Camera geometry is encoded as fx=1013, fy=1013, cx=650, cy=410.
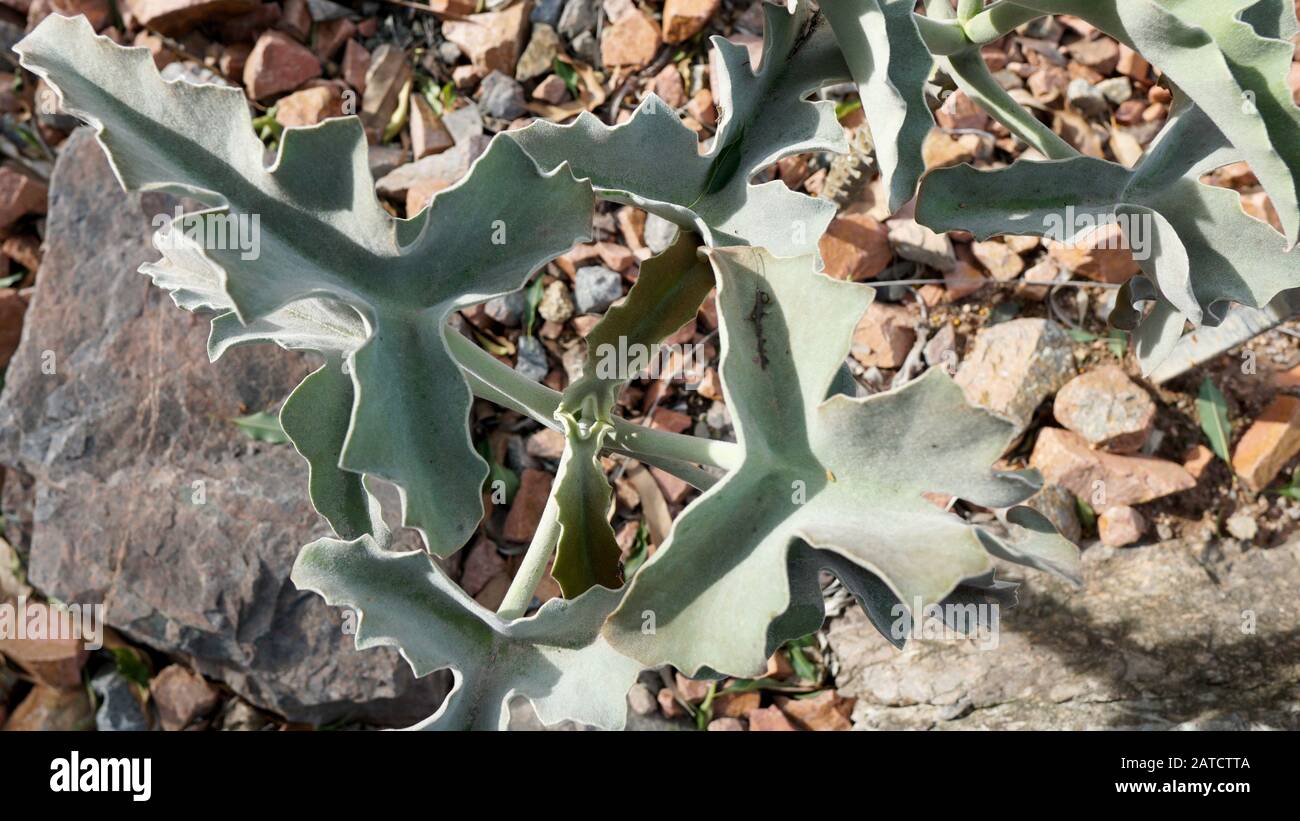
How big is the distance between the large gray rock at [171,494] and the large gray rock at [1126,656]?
34.5 inches

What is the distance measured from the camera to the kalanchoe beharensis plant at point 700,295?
840 millimetres

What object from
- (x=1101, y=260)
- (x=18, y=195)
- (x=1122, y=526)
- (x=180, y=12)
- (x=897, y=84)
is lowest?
(x=1122, y=526)

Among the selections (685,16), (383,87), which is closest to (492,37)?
(383,87)

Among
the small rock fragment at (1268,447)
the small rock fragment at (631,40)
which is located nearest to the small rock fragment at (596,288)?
the small rock fragment at (631,40)

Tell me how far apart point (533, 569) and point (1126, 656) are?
100 cm

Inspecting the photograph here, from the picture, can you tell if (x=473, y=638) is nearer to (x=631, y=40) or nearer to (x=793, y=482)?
(x=793, y=482)

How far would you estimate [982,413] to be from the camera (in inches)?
31.9

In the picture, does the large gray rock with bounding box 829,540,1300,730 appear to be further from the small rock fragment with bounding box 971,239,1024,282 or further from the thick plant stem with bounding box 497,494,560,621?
the thick plant stem with bounding box 497,494,560,621

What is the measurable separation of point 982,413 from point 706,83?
4.43ft

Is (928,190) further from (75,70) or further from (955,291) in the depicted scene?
(955,291)

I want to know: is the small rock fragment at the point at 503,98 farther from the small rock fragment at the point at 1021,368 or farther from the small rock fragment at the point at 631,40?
the small rock fragment at the point at 1021,368

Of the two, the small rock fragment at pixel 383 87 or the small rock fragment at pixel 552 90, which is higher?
the small rock fragment at pixel 383 87

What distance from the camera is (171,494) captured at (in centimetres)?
175

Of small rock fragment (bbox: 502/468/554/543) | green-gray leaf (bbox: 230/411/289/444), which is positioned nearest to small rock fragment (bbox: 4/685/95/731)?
green-gray leaf (bbox: 230/411/289/444)
